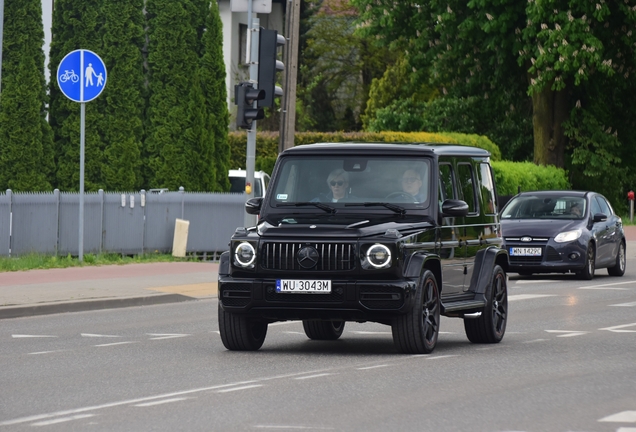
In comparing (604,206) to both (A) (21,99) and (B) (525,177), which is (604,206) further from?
(B) (525,177)

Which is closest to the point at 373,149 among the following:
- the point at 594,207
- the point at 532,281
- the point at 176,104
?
the point at 532,281

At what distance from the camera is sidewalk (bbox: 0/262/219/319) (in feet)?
61.8

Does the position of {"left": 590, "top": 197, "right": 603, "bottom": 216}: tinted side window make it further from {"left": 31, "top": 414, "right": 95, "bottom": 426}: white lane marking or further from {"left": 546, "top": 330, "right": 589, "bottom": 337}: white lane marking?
{"left": 31, "top": 414, "right": 95, "bottom": 426}: white lane marking

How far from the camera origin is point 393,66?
60.9m

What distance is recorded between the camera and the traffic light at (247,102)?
2262 cm

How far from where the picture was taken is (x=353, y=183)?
45.4 feet

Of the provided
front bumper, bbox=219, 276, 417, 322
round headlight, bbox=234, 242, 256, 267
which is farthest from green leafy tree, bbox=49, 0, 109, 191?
front bumper, bbox=219, 276, 417, 322

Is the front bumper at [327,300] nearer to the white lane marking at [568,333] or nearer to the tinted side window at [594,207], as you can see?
the white lane marking at [568,333]

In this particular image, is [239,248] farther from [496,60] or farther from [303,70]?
[303,70]

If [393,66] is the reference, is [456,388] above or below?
below

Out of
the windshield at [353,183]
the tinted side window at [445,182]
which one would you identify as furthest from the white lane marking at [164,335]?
the tinted side window at [445,182]

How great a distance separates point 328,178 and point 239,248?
138cm

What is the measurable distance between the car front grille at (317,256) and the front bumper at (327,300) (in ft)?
0.47

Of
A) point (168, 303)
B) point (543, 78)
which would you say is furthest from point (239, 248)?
point (543, 78)
